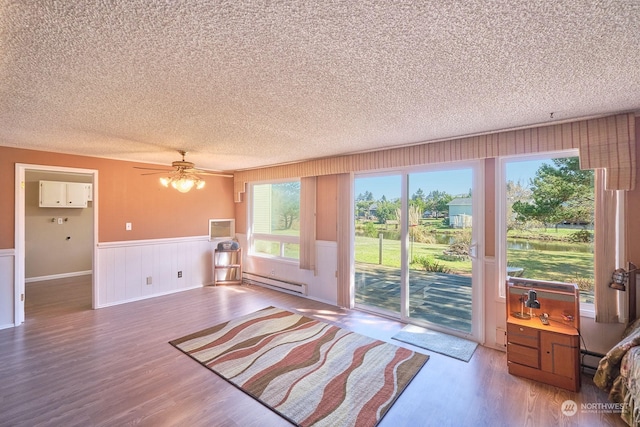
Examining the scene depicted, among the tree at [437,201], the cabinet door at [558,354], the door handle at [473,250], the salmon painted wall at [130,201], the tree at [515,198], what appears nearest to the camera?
the cabinet door at [558,354]

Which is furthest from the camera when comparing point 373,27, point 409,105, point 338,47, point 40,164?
point 40,164

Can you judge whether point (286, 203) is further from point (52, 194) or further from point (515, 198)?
point (52, 194)

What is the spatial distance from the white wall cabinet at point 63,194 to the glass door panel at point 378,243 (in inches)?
243

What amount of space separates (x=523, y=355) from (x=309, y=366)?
200 cm

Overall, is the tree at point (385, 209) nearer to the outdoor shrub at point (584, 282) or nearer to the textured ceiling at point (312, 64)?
the textured ceiling at point (312, 64)

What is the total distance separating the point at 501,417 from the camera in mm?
1997

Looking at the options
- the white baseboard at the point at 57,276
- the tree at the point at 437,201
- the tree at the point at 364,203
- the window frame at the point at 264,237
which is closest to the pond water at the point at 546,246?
the tree at the point at 437,201

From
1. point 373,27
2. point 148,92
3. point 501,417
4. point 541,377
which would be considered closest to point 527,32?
point 373,27

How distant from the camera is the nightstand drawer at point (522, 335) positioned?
2453 millimetres

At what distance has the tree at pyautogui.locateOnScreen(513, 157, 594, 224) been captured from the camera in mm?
2689

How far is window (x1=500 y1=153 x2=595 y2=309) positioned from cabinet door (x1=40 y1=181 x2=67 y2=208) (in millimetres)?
8129

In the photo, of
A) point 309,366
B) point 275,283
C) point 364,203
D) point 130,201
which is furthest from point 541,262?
point 130,201

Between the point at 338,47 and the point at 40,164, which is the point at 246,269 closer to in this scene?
the point at 40,164

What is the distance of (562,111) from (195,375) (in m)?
4.03
